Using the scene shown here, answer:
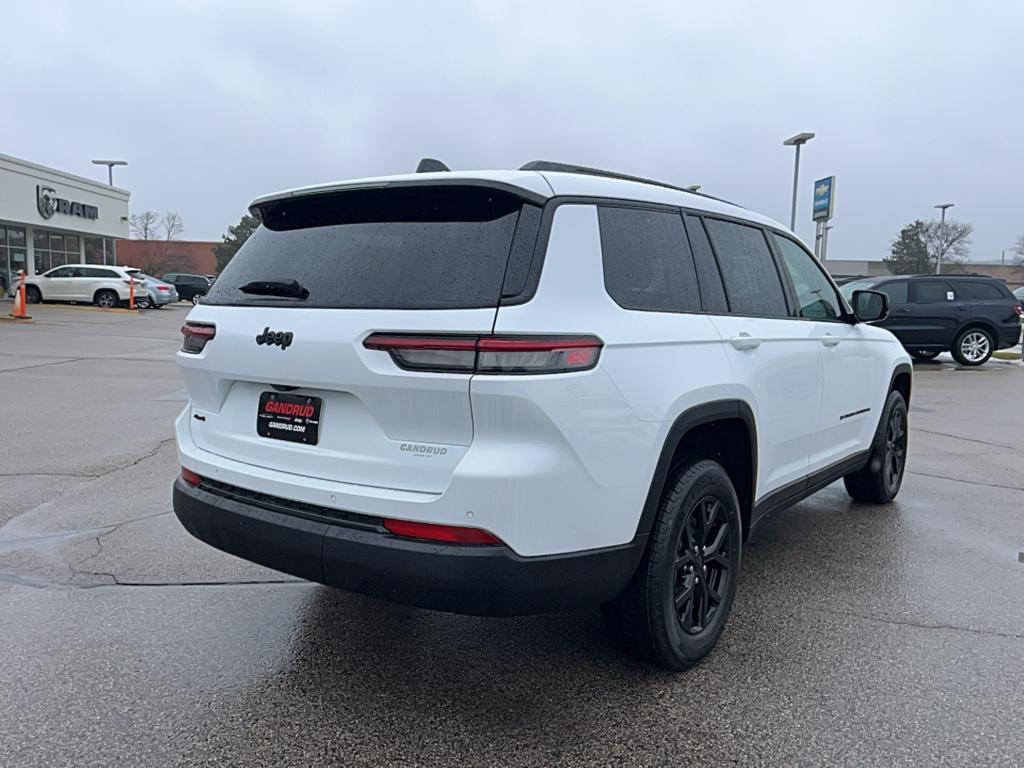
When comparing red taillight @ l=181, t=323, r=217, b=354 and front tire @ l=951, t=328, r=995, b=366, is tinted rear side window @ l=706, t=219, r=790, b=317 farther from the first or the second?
front tire @ l=951, t=328, r=995, b=366

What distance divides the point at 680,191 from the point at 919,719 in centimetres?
226

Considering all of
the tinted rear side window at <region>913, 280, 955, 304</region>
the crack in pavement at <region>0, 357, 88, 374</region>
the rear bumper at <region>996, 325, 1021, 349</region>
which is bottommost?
the crack in pavement at <region>0, 357, 88, 374</region>

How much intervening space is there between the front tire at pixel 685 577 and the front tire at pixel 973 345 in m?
15.1

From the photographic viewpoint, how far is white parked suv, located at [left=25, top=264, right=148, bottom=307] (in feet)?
98.1

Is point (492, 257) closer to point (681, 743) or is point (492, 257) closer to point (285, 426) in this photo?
point (285, 426)

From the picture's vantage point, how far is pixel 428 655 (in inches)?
128

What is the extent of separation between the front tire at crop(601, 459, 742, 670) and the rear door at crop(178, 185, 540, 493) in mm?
921

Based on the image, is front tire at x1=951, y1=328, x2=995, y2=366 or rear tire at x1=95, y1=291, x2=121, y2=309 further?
rear tire at x1=95, y1=291, x2=121, y2=309

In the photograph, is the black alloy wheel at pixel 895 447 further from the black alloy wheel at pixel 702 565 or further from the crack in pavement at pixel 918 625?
the black alloy wheel at pixel 702 565

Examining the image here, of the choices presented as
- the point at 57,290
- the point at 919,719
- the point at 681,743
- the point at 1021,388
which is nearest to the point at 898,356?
the point at 919,719

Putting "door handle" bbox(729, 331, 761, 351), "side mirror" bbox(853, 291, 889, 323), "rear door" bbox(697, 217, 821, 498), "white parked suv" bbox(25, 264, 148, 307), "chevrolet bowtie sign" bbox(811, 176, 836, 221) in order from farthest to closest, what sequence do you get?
1. "white parked suv" bbox(25, 264, 148, 307)
2. "chevrolet bowtie sign" bbox(811, 176, 836, 221)
3. "side mirror" bbox(853, 291, 889, 323)
4. "rear door" bbox(697, 217, 821, 498)
5. "door handle" bbox(729, 331, 761, 351)

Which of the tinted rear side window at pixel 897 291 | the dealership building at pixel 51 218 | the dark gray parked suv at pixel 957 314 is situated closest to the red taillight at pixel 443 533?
the dark gray parked suv at pixel 957 314

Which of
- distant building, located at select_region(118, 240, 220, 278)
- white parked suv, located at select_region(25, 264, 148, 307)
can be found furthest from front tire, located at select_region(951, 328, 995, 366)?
distant building, located at select_region(118, 240, 220, 278)

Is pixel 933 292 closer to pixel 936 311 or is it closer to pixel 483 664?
pixel 936 311
